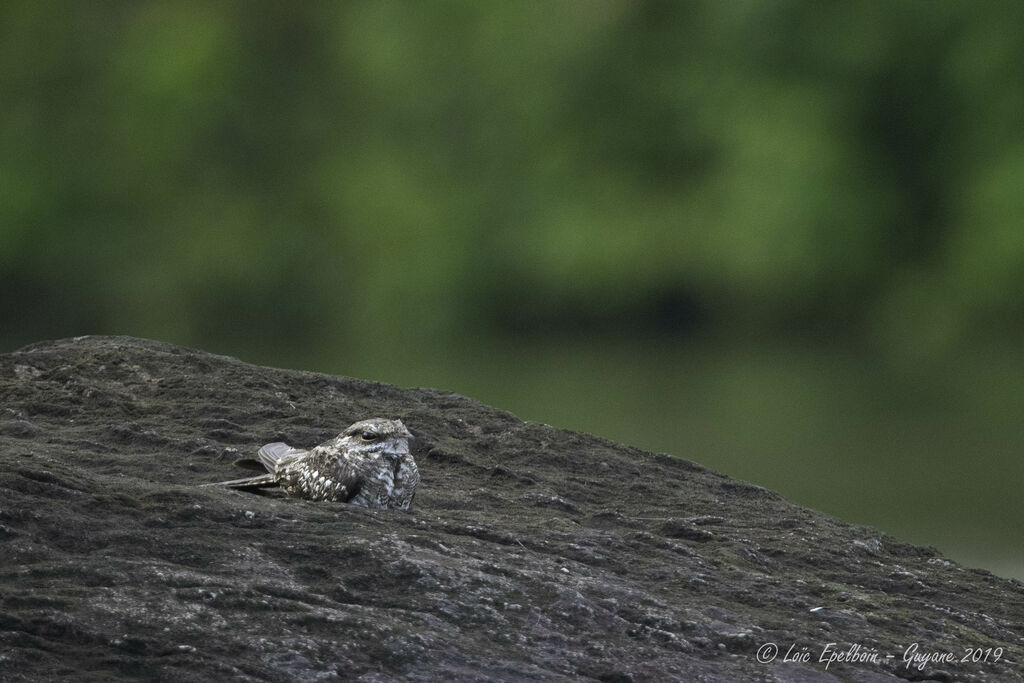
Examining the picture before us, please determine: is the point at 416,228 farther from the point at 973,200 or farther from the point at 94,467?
the point at 94,467

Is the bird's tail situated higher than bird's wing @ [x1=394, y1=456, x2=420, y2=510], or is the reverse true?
bird's wing @ [x1=394, y1=456, x2=420, y2=510]

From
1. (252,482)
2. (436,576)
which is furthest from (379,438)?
(436,576)

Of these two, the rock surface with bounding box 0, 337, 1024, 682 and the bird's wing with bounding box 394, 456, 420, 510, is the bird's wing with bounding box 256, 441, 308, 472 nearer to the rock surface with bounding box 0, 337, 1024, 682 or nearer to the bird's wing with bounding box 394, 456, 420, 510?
the rock surface with bounding box 0, 337, 1024, 682

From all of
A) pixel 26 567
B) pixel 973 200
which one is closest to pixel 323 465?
pixel 26 567

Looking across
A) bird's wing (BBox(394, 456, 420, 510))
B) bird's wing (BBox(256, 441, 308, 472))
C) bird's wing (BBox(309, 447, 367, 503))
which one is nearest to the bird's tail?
bird's wing (BBox(256, 441, 308, 472))

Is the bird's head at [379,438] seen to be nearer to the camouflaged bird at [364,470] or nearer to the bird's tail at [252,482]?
the camouflaged bird at [364,470]

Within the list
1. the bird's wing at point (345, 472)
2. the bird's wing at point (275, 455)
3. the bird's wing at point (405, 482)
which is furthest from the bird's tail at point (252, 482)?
the bird's wing at point (405, 482)

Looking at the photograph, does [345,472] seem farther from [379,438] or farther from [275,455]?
[275,455]
